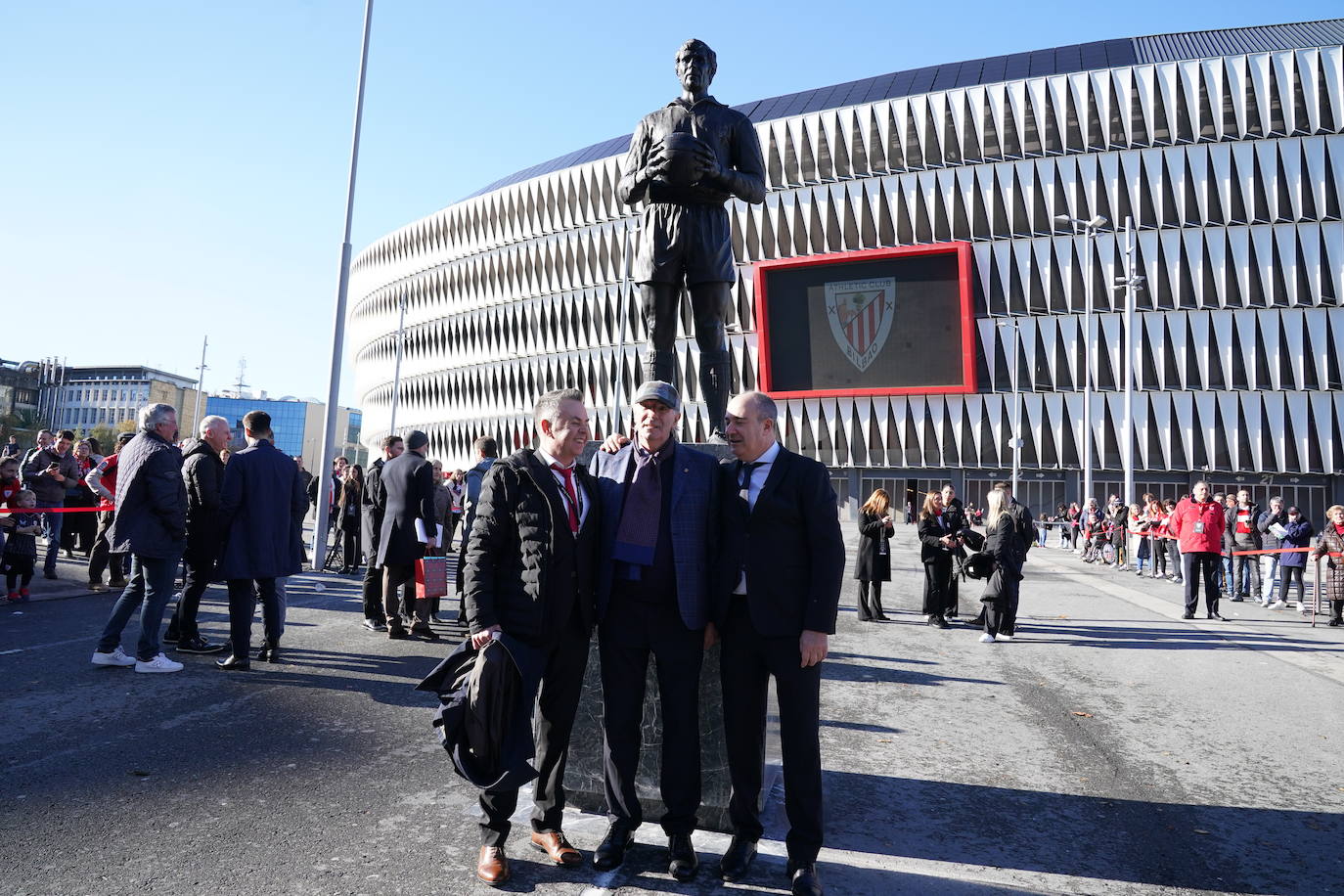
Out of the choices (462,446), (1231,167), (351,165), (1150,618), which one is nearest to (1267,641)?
(1150,618)

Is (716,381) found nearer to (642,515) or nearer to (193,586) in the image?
(642,515)

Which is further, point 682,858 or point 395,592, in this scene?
point 395,592

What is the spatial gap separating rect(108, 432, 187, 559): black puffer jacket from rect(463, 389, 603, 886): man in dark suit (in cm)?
458

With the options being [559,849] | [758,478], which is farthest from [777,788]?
[758,478]

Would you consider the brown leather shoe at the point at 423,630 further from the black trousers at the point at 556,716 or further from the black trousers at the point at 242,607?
the black trousers at the point at 556,716

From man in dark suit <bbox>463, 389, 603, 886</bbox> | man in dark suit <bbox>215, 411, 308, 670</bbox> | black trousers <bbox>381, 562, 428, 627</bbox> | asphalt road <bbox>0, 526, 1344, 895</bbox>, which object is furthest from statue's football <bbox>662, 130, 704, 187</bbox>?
black trousers <bbox>381, 562, 428, 627</bbox>

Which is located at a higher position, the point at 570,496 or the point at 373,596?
the point at 570,496

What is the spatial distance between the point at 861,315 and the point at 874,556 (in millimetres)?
37744

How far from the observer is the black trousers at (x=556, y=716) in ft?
12.6

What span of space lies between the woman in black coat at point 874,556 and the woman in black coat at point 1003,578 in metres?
1.41

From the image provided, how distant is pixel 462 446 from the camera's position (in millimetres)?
64812

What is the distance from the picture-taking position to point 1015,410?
45.1m

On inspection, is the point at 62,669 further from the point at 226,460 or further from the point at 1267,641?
the point at 1267,641

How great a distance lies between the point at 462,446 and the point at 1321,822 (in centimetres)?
6331
